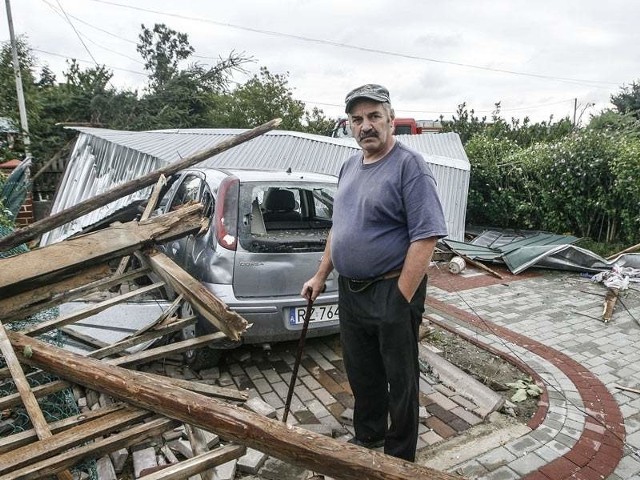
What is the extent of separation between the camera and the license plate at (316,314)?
10.8 feet

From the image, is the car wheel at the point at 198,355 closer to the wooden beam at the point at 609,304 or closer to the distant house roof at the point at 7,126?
the wooden beam at the point at 609,304

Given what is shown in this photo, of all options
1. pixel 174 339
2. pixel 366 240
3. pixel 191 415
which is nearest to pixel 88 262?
pixel 174 339

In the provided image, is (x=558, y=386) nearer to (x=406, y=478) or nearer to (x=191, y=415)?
(x=406, y=478)

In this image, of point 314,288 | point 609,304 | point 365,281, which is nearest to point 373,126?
point 365,281

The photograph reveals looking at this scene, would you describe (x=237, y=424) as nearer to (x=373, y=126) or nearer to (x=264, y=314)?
(x=373, y=126)

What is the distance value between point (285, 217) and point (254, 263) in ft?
3.86

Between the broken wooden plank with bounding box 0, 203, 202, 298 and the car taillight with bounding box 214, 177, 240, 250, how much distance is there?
0.24 m

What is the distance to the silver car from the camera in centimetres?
319

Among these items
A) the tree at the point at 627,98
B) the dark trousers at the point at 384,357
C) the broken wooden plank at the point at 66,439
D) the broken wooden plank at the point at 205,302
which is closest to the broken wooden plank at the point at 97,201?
the broken wooden plank at the point at 205,302

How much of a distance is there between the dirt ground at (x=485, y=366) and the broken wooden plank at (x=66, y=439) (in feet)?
8.29

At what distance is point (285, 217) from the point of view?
430cm

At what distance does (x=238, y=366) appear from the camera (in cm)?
359

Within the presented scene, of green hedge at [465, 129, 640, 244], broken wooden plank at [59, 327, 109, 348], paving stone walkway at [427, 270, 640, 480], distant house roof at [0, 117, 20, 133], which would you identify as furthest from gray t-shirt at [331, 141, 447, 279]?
distant house roof at [0, 117, 20, 133]

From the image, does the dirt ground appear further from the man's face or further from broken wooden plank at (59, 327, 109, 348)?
broken wooden plank at (59, 327, 109, 348)
